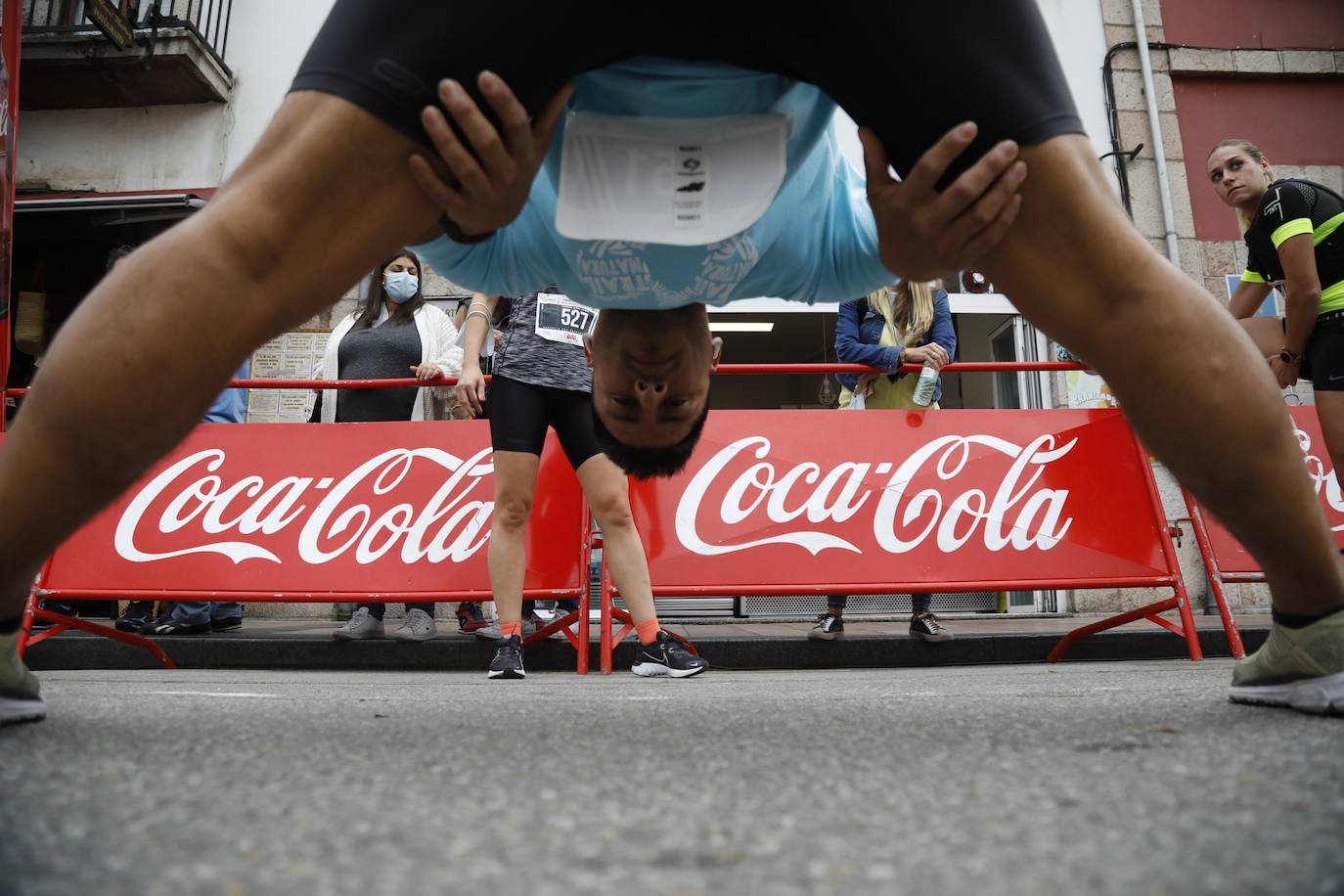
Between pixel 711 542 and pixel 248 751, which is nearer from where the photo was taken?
pixel 248 751

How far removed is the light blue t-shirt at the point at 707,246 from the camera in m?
1.34

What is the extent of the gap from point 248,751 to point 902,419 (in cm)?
365

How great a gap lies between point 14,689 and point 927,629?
371 cm

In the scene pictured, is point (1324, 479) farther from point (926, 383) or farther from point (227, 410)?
point (227, 410)

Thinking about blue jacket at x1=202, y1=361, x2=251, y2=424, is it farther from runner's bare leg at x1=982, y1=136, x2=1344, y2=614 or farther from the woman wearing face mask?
runner's bare leg at x1=982, y1=136, x2=1344, y2=614

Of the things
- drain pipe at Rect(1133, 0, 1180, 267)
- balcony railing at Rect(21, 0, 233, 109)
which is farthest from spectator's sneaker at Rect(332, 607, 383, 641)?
drain pipe at Rect(1133, 0, 1180, 267)

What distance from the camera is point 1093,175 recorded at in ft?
4.14

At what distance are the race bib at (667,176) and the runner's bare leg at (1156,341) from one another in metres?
0.36

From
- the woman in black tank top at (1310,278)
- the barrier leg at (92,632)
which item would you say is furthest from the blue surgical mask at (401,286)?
the woman in black tank top at (1310,278)

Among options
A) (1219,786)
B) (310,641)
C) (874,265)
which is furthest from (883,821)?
(310,641)

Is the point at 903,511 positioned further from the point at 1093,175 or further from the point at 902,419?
the point at 1093,175

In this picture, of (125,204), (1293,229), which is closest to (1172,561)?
(1293,229)

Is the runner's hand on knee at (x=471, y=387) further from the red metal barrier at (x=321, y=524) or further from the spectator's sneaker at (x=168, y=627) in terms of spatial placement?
the spectator's sneaker at (x=168, y=627)

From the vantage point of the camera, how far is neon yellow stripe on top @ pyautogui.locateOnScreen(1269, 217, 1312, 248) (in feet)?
12.1
